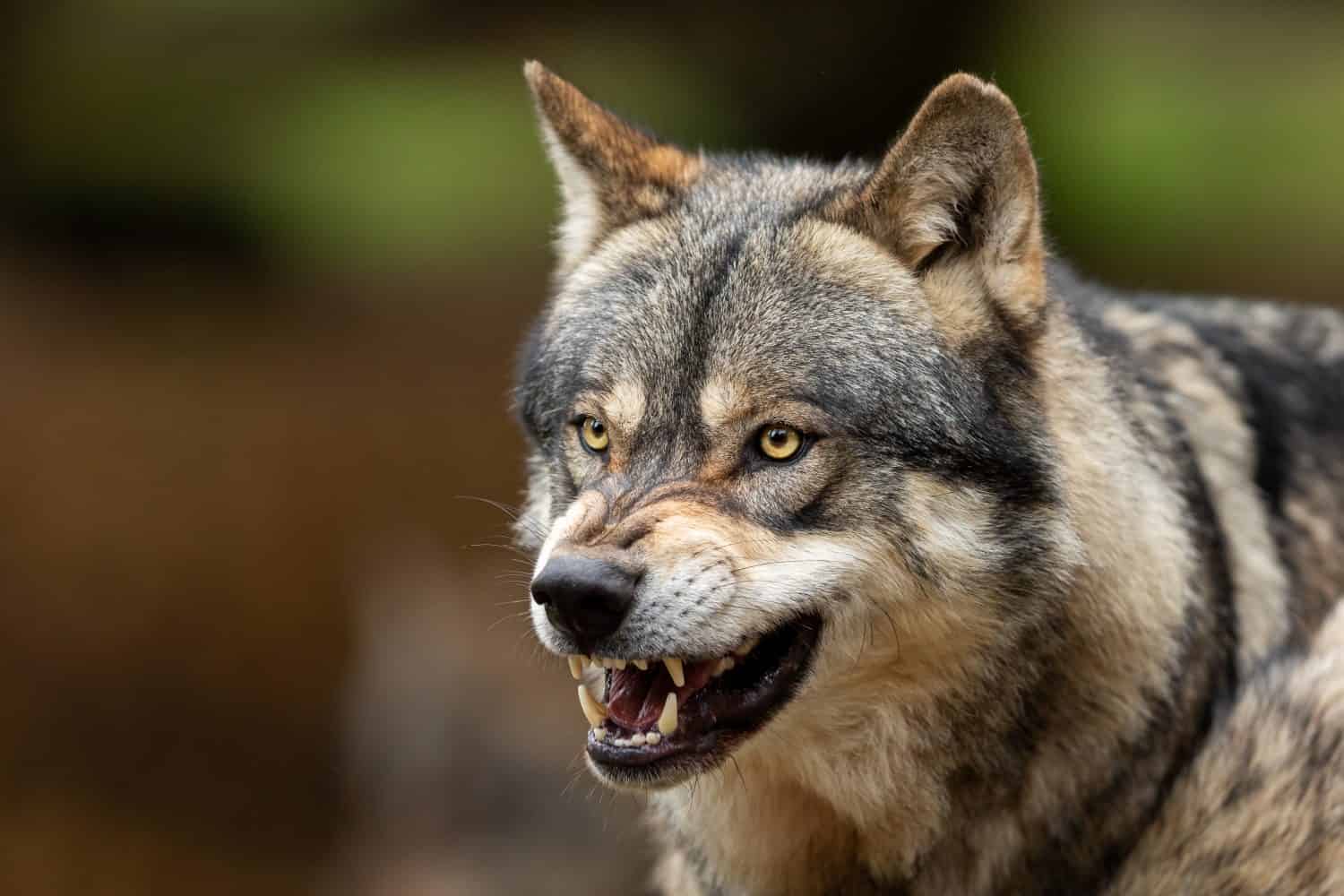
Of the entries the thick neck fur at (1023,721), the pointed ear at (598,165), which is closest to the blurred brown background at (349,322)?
the pointed ear at (598,165)

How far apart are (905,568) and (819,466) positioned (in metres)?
0.34


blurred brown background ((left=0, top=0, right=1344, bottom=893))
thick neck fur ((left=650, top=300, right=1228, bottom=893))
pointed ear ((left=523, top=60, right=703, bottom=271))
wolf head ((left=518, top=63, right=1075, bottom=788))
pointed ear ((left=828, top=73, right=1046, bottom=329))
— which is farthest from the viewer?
blurred brown background ((left=0, top=0, right=1344, bottom=893))

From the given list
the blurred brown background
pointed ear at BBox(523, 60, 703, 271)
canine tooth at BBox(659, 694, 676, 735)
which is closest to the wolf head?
canine tooth at BBox(659, 694, 676, 735)

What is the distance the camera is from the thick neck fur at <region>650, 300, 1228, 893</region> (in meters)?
4.12

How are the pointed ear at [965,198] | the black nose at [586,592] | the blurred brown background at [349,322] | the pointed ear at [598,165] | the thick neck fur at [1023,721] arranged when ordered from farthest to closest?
the blurred brown background at [349,322] < the pointed ear at [598,165] < the thick neck fur at [1023,721] < the pointed ear at [965,198] < the black nose at [586,592]

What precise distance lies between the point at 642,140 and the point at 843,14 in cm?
722

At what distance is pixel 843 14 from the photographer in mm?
11664

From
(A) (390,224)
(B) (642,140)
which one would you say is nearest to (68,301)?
(A) (390,224)

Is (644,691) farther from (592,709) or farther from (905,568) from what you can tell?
(905,568)

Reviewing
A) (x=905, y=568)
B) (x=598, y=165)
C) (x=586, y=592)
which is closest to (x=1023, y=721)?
(x=905, y=568)

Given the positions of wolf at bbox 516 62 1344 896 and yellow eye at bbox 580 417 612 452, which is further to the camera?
yellow eye at bbox 580 417 612 452

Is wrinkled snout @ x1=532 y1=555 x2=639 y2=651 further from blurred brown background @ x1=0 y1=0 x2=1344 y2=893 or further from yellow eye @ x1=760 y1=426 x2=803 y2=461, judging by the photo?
blurred brown background @ x1=0 y1=0 x2=1344 y2=893

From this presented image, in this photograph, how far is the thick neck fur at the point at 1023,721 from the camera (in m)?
4.12

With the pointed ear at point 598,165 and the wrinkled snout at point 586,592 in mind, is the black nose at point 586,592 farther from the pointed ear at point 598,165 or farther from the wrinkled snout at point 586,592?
the pointed ear at point 598,165
